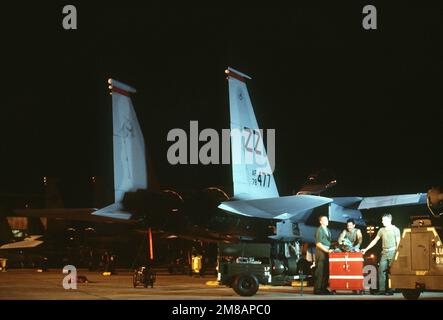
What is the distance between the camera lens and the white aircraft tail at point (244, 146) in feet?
44.8

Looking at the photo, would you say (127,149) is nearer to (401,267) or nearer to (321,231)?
(321,231)

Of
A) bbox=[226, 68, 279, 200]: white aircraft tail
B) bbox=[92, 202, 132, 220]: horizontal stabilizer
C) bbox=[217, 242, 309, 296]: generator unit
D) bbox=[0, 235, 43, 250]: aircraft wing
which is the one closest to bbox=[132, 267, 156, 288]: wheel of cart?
bbox=[92, 202, 132, 220]: horizontal stabilizer

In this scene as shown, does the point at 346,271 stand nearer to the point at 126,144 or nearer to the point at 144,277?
the point at 144,277

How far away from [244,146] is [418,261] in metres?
4.57

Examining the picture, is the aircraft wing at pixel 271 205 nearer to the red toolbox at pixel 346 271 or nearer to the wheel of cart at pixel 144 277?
the red toolbox at pixel 346 271

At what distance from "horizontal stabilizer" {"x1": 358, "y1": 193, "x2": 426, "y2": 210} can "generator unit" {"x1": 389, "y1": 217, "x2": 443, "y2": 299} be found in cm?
353

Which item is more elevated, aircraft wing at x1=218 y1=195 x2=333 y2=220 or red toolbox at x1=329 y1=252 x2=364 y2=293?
aircraft wing at x1=218 y1=195 x2=333 y2=220

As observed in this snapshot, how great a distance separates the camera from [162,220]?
13867mm

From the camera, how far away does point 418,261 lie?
11.4 m

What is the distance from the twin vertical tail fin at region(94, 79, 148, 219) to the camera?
50.2 ft

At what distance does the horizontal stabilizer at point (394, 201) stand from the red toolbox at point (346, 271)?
141 inches

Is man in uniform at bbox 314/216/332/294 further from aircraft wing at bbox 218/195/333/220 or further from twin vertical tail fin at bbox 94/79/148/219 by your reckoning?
twin vertical tail fin at bbox 94/79/148/219

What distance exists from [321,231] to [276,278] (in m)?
1.49

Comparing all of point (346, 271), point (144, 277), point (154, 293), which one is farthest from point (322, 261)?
point (144, 277)
